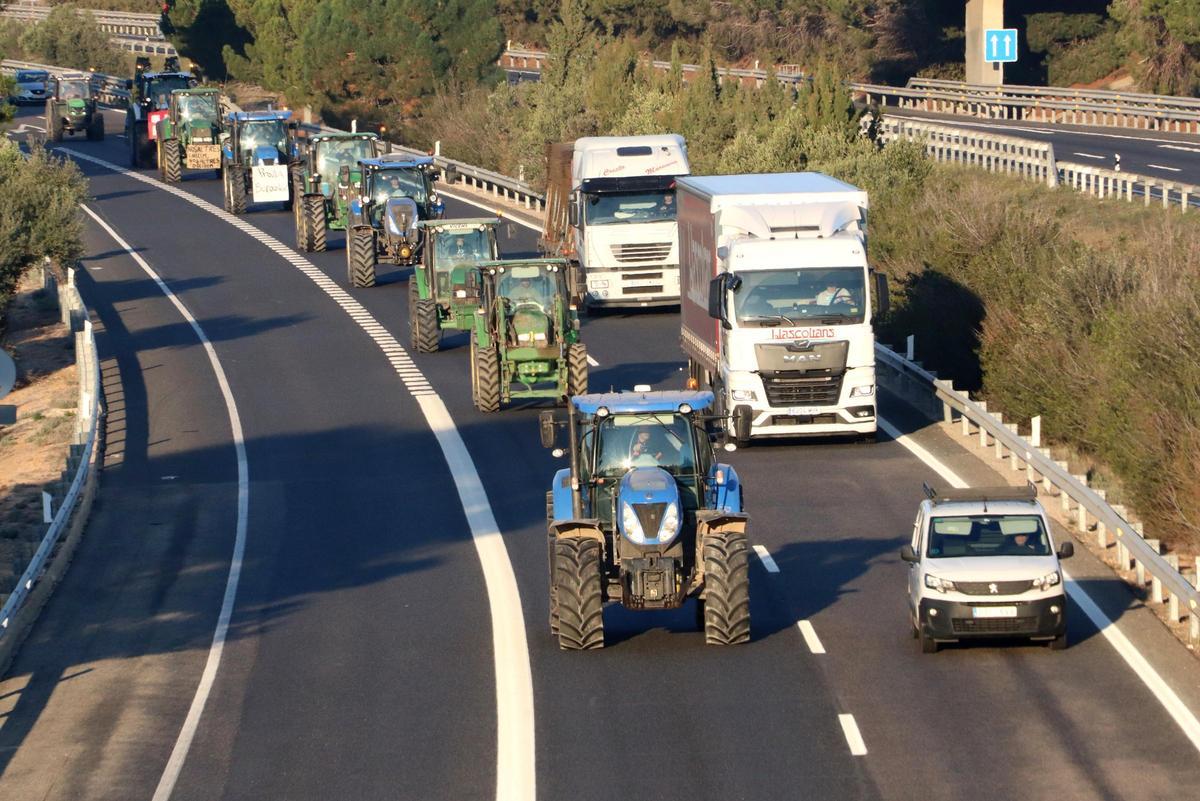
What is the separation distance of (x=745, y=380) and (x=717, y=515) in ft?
31.5

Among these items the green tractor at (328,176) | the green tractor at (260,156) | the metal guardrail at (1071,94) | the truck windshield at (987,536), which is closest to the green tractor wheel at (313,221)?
the green tractor at (328,176)

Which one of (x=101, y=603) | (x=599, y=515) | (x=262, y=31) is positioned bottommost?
(x=101, y=603)

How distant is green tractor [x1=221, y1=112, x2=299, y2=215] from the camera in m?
55.0

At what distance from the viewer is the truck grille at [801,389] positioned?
27438mm

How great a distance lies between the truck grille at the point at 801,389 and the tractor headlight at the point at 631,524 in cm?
986

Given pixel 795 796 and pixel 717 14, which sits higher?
pixel 717 14

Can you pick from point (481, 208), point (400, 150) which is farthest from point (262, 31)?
point (481, 208)

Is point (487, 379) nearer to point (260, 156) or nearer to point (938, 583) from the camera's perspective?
point (938, 583)

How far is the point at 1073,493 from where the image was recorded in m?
23.1

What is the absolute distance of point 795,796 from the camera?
1480 centimetres

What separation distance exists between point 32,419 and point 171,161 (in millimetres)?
28057

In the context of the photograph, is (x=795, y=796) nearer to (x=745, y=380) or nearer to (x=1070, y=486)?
(x=1070, y=486)

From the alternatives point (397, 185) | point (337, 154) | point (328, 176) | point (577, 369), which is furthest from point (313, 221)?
point (577, 369)

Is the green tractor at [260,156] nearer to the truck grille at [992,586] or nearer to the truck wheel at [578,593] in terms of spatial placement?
the truck wheel at [578,593]
